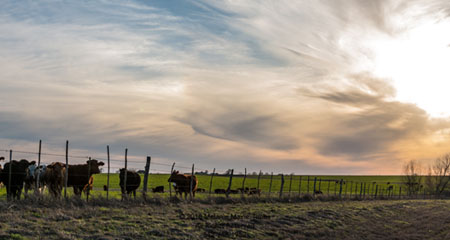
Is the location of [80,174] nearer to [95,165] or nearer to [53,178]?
[95,165]

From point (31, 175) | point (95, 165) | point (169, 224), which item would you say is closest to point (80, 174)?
point (95, 165)

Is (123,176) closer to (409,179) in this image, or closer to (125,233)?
(125,233)

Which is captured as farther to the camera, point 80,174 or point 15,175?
point 80,174

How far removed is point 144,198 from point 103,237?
9.05 meters

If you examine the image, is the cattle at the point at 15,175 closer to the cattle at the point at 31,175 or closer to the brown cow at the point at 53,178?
the cattle at the point at 31,175

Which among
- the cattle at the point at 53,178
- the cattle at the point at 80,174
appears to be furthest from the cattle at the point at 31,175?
the cattle at the point at 80,174

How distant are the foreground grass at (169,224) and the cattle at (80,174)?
526 centimetres

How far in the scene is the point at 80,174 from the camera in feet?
83.2

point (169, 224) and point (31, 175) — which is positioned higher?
point (31, 175)

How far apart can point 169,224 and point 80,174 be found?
38.2 feet

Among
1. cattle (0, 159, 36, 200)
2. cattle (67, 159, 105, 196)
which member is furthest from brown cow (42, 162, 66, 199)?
cattle (67, 159, 105, 196)

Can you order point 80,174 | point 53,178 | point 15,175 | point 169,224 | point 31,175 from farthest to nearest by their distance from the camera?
point 80,174
point 53,178
point 31,175
point 15,175
point 169,224

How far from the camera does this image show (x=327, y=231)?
1836cm

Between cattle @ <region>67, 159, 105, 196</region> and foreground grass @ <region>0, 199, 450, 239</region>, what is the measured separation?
526 cm
